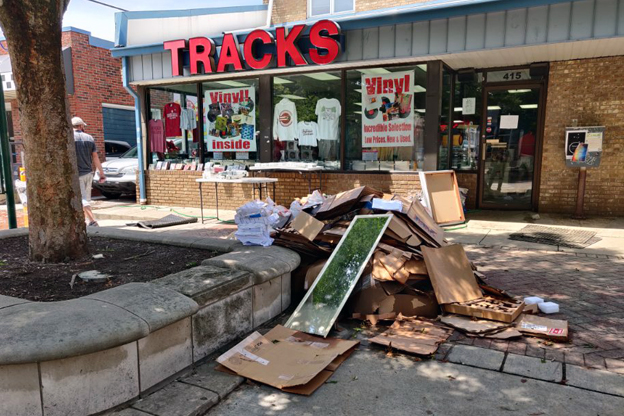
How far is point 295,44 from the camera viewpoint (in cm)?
851

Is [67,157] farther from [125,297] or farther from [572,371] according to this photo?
[572,371]

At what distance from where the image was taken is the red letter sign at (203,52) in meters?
9.30

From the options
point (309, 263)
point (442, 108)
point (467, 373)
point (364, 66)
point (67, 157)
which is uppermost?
point (364, 66)

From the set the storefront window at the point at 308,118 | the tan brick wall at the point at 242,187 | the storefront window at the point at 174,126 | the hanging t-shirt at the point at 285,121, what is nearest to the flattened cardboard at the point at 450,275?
the tan brick wall at the point at 242,187

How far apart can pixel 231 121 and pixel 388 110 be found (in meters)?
3.62

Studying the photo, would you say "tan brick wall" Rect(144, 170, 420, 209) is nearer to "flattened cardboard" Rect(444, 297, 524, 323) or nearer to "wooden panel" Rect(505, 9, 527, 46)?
"wooden panel" Rect(505, 9, 527, 46)

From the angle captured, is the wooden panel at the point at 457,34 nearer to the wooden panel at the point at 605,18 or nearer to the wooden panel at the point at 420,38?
the wooden panel at the point at 420,38

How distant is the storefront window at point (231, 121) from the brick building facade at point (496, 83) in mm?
226

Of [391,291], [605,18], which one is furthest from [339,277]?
[605,18]

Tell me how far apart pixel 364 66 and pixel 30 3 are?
6065mm

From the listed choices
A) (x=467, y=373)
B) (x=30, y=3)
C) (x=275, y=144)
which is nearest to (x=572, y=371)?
(x=467, y=373)

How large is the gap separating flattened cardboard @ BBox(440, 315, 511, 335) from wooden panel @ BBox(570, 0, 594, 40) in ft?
17.3

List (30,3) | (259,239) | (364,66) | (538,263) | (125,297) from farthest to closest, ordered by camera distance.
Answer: (364,66) → (538,263) → (259,239) → (30,3) → (125,297)

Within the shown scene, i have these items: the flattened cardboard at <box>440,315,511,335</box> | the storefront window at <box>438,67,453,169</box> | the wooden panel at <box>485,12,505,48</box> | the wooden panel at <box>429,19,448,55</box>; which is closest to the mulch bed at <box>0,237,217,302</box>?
the flattened cardboard at <box>440,315,511,335</box>
